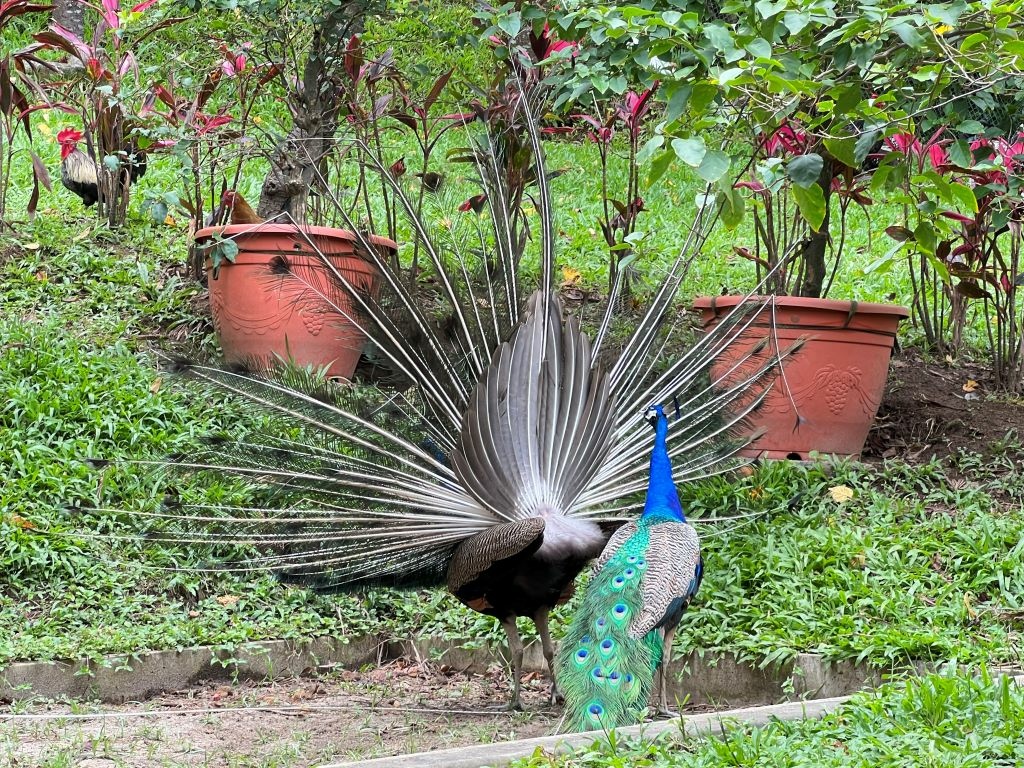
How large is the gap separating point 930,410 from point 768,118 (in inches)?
152

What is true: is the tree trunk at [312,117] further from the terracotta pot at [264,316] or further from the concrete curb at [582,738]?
the concrete curb at [582,738]

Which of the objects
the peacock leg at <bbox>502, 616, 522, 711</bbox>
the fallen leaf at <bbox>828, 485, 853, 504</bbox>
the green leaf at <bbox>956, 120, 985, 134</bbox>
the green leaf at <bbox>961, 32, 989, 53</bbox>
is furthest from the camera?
the fallen leaf at <bbox>828, 485, 853, 504</bbox>

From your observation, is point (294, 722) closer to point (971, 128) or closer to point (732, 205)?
point (732, 205)

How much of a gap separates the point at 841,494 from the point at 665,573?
2037mm

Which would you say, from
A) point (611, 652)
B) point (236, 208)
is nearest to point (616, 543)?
point (611, 652)

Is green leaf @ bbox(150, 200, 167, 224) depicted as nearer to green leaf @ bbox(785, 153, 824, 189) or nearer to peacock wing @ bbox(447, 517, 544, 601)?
peacock wing @ bbox(447, 517, 544, 601)

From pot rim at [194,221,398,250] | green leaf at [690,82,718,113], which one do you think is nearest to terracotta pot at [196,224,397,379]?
pot rim at [194,221,398,250]

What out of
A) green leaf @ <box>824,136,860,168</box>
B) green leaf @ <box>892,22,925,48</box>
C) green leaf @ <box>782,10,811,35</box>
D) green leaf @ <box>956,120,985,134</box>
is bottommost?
green leaf @ <box>824,136,860,168</box>

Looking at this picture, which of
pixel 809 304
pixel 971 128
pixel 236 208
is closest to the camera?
pixel 971 128

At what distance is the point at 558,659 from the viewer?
3914 millimetres

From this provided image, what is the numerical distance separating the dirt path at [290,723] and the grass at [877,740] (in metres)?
1.14

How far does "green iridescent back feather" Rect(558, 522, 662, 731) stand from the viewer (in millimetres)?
3631

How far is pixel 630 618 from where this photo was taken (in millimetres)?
3758

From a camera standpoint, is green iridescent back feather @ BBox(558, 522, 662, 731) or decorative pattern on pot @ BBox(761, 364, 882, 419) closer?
green iridescent back feather @ BBox(558, 522, 662, 731)
